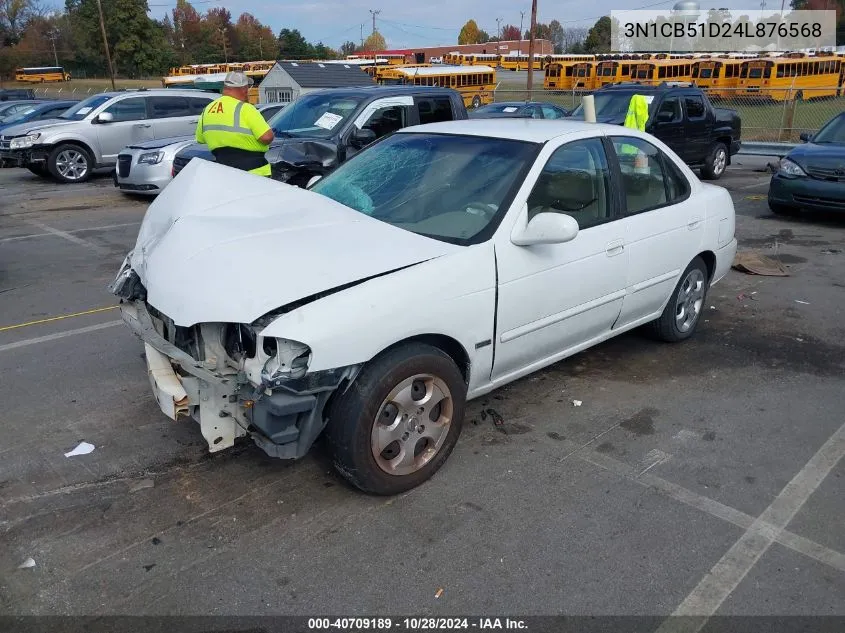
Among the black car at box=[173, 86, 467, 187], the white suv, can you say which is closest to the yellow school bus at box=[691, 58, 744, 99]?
the white suv

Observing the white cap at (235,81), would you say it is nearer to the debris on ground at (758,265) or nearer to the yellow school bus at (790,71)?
the debris on ground at (758,265)

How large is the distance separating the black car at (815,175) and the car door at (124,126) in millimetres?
11587

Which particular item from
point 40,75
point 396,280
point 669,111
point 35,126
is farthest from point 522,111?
point 40,75

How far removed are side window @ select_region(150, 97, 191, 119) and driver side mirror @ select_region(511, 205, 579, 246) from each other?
1279 cm

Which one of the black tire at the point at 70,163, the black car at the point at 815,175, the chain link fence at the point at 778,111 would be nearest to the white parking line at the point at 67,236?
the black tire at the point at 70,163

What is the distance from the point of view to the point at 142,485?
3418mm

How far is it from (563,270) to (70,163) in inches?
524

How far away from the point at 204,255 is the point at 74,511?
1.32 meters

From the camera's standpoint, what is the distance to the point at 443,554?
295cm

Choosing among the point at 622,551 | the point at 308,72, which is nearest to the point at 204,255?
the point at 622,551

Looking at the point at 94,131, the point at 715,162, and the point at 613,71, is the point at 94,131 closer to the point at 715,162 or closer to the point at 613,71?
the point at 715,162

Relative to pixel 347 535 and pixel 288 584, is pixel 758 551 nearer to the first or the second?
pixel 347 535

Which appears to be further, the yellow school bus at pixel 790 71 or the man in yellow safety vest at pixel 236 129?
the yellow school bus at pixel 790 71

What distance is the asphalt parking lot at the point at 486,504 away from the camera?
2738 mm
